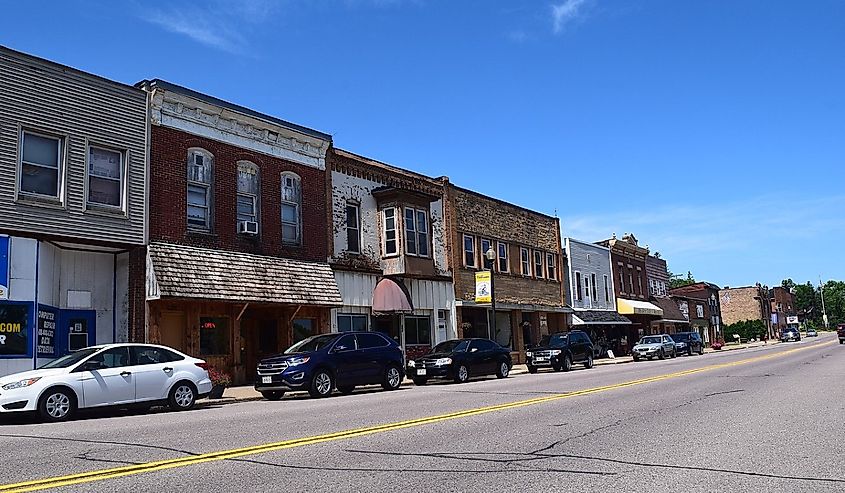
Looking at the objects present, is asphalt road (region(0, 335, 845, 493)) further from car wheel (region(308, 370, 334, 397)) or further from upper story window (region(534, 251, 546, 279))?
upper story window (region(534, 251, 546, 279))

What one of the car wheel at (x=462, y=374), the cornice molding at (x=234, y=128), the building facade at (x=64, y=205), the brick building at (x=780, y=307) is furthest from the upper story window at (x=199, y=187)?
the brick building at (x=780, y=307)

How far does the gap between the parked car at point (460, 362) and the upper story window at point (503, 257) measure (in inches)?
427

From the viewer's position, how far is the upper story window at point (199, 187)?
2242cm

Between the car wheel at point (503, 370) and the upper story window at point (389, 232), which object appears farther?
the upper story window at point (389, 232)

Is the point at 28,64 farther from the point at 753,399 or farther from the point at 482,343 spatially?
the point at 753,399

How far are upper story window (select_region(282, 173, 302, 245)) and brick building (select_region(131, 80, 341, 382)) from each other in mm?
38

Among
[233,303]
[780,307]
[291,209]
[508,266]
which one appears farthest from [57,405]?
[780,307]

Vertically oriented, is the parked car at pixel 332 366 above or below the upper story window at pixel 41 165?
below

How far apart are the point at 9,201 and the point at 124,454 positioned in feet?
38.0

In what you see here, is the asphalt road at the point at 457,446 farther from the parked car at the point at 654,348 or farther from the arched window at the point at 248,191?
the parked car at the point at 654,348

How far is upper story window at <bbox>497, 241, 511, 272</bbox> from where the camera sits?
1427 inches

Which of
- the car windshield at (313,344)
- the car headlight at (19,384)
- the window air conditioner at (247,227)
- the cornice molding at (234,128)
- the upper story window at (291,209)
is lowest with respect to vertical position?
the car headlight at (19,384)

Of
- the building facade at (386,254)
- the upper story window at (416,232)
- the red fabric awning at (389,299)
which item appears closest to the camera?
the building facade at (386,254)

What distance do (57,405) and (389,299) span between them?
14.9m
